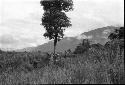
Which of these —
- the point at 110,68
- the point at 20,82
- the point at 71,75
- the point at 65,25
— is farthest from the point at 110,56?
the point at 65,25

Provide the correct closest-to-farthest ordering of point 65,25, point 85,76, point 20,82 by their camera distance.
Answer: point 85,76 → point 20,82 → point 65,25

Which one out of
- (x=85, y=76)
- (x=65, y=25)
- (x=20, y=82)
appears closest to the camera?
(x=85, y=76)

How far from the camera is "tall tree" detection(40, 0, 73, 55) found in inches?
1328

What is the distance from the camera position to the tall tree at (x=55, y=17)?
33719 mm

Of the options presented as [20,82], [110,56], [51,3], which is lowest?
[20,82]

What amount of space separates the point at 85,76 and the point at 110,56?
1321mm

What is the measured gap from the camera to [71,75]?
4.91m

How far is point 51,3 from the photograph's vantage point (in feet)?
113

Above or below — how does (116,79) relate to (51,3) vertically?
below

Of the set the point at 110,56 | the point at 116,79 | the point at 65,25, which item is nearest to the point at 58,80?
the point at 116,79

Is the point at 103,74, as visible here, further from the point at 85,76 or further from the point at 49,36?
the point at 49,36

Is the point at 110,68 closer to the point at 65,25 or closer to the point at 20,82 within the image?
the point at 20,82

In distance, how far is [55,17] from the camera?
112 feet

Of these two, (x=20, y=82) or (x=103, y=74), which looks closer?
(x=103, y=74)
